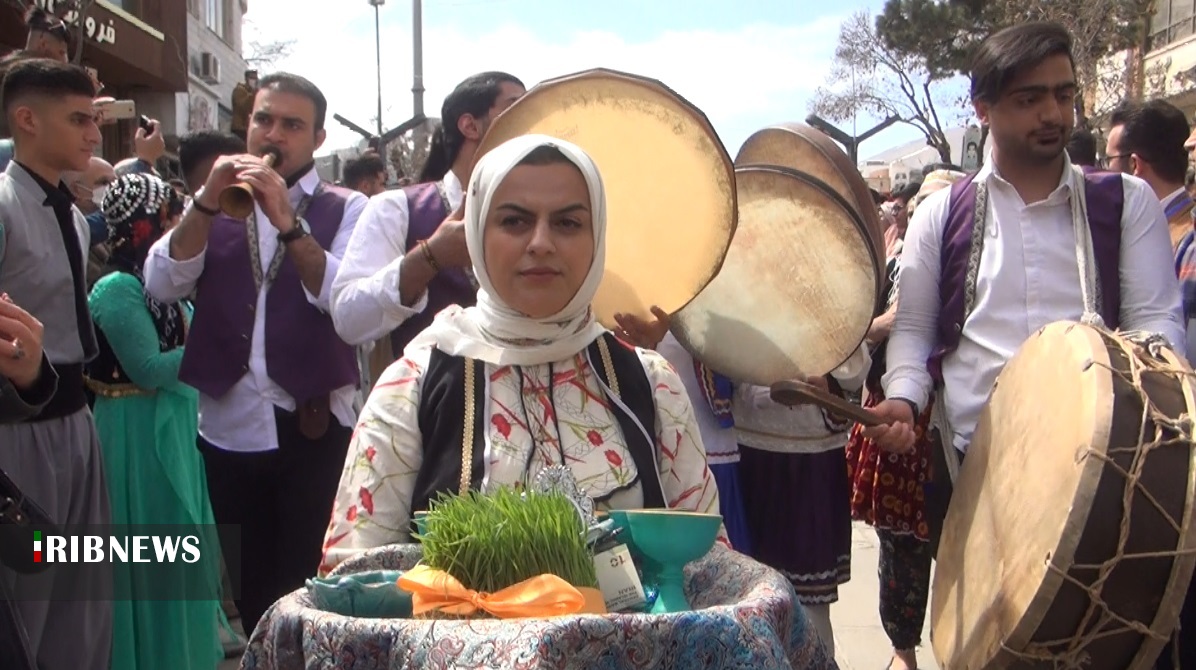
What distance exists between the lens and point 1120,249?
2.84 metres

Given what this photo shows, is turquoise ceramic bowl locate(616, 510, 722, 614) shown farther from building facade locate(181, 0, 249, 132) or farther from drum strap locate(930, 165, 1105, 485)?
building facade locate(181, 0, 249, 132)

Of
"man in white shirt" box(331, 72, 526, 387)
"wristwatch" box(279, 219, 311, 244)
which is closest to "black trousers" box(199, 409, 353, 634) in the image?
"man in white shirt" box(331, 72, 526, 387)

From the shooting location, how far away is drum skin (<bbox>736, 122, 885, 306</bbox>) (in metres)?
2.88

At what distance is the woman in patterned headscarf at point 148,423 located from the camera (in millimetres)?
3885

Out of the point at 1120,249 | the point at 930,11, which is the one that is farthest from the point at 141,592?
the point at 930,11

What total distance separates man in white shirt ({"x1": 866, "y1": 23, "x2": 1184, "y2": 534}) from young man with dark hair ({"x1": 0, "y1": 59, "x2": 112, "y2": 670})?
2.33 metres

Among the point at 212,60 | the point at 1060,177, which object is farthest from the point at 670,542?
the point at 212,60

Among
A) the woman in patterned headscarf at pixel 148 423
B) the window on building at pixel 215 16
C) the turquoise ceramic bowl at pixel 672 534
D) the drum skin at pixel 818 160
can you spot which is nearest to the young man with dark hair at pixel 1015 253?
the drum skin at pixel 818 160

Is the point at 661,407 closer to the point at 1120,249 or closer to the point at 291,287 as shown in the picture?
the point at 1120,249

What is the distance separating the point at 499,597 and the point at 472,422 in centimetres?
51

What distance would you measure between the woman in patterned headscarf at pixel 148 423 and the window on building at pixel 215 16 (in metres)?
22.6

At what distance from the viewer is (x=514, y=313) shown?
196 cm

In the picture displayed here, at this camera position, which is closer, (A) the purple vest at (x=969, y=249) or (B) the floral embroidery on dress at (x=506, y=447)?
(B) the floral embroidery on dress at (x=506, y=447)

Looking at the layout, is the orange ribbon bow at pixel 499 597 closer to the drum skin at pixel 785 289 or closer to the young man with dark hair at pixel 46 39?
the drum skin at pixel 785 289
